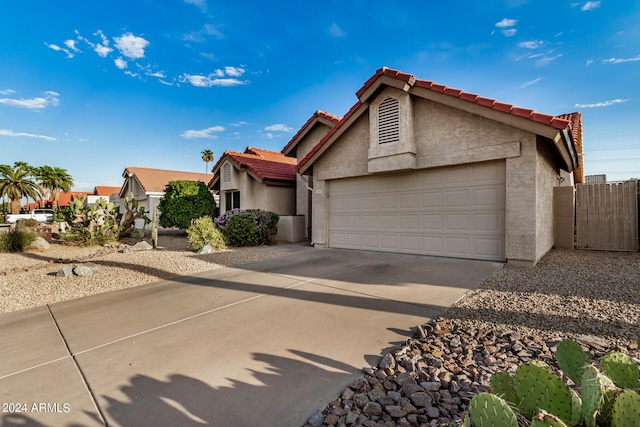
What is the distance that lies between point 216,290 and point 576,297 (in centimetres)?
632

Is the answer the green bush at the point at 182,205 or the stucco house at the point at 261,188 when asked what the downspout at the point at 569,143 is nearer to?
the stucco house at the point at 261,188

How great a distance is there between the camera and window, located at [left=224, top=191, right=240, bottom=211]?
16631 millimetres

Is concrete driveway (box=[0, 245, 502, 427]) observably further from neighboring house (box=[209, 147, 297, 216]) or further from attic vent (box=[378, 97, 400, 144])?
neighboring house (box=[209, 147, 297, 216])

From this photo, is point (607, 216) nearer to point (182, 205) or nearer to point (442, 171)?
point (442, 171)

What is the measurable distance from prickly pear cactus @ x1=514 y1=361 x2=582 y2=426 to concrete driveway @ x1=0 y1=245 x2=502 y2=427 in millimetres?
1443

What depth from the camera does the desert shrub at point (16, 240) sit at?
1098cm

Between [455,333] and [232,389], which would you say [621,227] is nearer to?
[455,333]

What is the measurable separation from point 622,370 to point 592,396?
657 millimetres

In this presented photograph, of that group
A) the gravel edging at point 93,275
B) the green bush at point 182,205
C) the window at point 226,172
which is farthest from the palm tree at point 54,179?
the gravel edging at point 93,275

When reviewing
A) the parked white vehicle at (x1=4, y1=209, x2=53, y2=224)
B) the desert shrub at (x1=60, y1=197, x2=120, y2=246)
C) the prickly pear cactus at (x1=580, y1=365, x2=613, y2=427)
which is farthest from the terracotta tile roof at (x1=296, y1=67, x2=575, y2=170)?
the parked white vehicle at (x1=4, y1=209, x2=53, y2=224)

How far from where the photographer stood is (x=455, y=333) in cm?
366

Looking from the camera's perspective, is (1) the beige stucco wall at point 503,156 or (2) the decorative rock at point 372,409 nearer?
(2) the decorative rock at point 372,409

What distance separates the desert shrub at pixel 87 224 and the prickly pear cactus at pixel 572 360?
15.1 metres

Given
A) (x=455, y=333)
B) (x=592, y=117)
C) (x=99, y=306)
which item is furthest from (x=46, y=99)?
(x=592, y=117)
